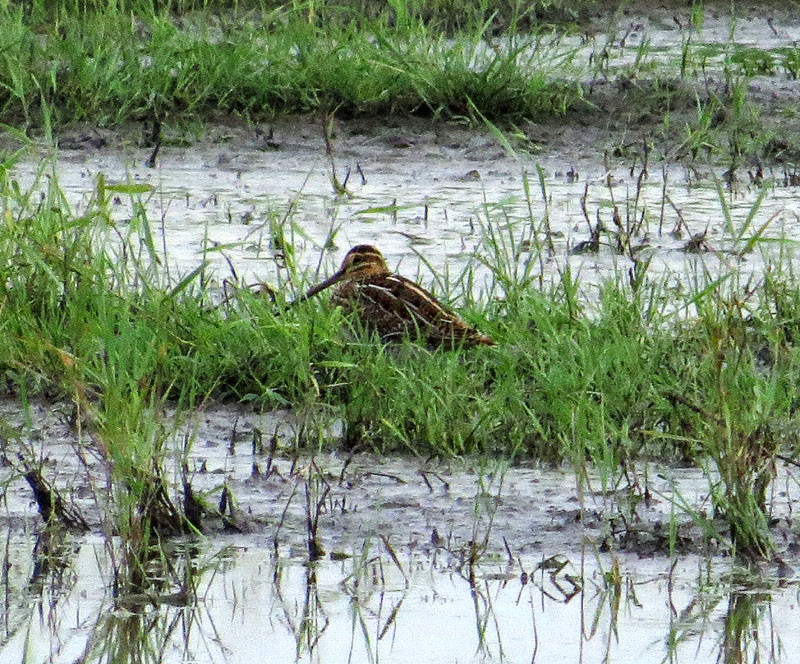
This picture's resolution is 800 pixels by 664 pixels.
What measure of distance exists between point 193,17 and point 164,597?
717 centimetres

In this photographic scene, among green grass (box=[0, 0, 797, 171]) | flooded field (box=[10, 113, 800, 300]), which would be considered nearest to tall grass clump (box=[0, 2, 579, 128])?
green grass (box=[0, 0, 797, 171])

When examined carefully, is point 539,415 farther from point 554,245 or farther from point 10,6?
point 10,6

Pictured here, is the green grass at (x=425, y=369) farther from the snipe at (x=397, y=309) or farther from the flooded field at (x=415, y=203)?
the flooded field at (x=415, y=203)

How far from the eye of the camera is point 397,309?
5.79 metres

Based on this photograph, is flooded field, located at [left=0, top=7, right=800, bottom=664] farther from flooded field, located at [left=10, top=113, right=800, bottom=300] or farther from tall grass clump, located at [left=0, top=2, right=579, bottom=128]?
tall grass clump, located at [left=0, top=2, right=579, bottom=128]

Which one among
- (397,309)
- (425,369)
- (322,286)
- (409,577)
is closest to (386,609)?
(409,577)

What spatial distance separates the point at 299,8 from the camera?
9789 mm

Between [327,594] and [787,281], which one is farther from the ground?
[787,281]

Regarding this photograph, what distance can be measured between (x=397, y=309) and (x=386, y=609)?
2032 mm

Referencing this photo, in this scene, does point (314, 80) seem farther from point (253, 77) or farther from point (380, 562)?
point (380, 562)

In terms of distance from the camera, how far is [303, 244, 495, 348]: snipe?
5602 millimetres

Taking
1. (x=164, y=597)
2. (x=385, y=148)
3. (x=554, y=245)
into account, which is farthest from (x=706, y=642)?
(x=385, y=148)

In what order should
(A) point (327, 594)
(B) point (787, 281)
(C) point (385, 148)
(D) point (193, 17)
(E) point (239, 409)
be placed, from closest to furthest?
(A) point (327, 594), (E) point (239, 409), (B) point (787, 281), (C) point (385, 148), (D) point (193, 17)

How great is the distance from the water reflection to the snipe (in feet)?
4.69
